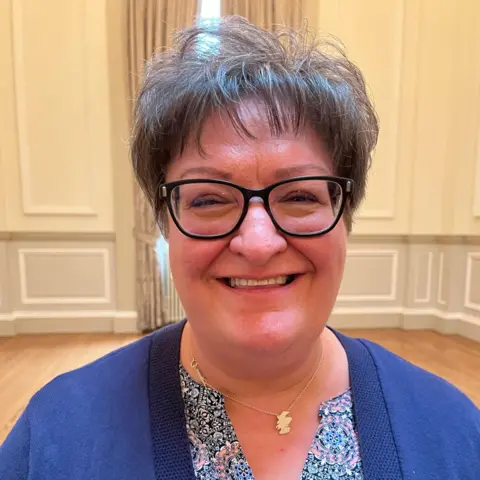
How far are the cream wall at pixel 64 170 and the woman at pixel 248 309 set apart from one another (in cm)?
300

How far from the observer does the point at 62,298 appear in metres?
3.75

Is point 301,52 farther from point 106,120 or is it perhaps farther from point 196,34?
point 106,120

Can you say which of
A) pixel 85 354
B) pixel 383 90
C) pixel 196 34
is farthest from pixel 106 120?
pixel 196 34

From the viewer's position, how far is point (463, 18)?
11.7 feet

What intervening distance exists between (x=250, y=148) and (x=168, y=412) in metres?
0.44

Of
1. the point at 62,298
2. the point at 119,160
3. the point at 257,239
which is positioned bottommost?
the point at 62,298

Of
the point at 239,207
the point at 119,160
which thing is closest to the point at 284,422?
the point at 239,207

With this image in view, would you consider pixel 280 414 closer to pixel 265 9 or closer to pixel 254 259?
pixel 254 259

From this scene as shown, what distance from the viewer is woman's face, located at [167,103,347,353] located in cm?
68

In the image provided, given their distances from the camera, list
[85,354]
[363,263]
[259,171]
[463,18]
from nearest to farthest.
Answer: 1. [259,171]
2. [85,354]
3. [463,18]
4. [363,263]

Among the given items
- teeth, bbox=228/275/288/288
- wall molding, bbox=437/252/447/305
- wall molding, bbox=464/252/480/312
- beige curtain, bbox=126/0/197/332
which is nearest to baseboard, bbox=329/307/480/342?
wall molding, bbox=437/252/447/305

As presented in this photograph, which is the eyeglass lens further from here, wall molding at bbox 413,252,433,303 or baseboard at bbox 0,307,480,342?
wall molding at bbox 413,252,433,303

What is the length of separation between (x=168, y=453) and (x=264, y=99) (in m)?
0.56


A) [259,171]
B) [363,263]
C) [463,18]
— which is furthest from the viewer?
[363,263]
